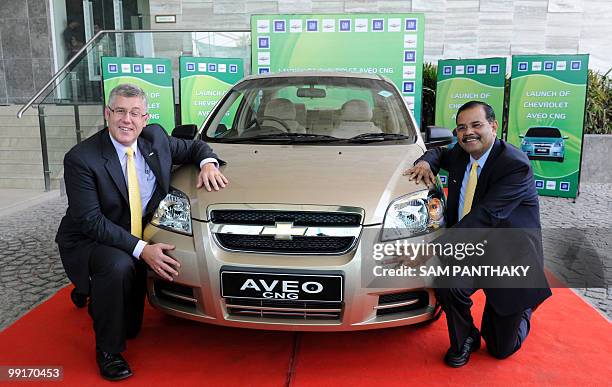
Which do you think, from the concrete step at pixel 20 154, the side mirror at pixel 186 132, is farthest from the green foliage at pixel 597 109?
the concrete step at pixel 20 154

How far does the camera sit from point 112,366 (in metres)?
2.54

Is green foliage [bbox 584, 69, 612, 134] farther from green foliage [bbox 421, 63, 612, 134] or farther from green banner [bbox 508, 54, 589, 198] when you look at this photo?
green banner [bbox 508, 54, 589, 198]

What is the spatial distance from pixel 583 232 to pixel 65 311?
476 cm

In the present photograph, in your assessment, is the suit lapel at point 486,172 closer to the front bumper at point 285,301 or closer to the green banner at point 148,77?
the front bumper at point 285,301

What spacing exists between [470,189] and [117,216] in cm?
191

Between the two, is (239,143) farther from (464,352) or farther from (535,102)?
(535,102)

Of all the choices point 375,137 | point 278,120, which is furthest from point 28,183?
point 375,137

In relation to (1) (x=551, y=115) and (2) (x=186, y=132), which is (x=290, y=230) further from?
(1) (x=551, y=115)

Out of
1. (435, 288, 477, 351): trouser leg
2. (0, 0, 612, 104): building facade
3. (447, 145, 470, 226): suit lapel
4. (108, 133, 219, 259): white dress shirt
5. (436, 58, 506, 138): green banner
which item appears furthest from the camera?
(0, 0, 612, 104): building facade

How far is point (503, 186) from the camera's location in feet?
8.62

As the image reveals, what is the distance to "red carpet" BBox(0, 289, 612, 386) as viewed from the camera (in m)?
2.55

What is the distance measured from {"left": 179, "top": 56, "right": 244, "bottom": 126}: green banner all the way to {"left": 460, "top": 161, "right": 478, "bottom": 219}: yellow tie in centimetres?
555

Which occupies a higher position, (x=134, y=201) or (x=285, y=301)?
(x=134, y=201)

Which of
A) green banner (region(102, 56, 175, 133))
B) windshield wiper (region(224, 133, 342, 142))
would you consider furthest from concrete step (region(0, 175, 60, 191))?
windshield wiper (region(224, 133, 342, 142))
